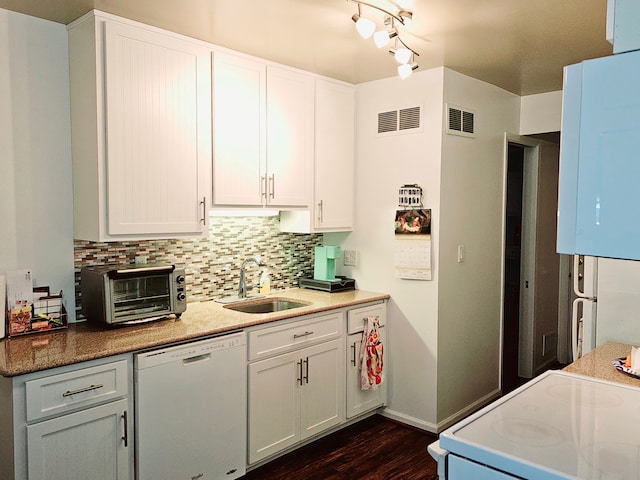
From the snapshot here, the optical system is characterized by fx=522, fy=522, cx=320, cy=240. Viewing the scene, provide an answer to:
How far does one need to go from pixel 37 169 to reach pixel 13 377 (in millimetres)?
1116

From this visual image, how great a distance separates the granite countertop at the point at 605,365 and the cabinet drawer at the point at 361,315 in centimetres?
151

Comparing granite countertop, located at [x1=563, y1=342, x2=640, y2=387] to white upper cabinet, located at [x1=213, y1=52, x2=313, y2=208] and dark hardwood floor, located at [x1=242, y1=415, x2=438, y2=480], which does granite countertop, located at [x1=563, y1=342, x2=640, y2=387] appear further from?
white upper cabinet, located at [x1=213, y1=52, x2=313, y2=208]

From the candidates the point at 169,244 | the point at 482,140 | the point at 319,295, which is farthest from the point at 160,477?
the point at 482,140

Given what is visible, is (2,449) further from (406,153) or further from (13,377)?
(406,153)

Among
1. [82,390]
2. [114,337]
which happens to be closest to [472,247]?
A: [114,337]

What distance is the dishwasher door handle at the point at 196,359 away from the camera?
253 cm

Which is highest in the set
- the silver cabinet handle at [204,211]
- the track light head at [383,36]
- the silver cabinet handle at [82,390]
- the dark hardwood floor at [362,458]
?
the track light head at [383,36]

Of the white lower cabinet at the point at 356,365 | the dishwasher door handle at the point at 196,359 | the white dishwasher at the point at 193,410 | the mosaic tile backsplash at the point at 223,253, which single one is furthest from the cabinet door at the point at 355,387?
the dishwasher door handle at the point at 196,359

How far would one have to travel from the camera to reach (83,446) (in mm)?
2186

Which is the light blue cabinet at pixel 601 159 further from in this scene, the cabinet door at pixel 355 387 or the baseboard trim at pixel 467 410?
the baseboard trim at pixel 467 410

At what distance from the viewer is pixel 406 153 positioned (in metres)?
3.60

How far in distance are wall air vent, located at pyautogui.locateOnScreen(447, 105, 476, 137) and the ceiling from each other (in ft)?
0.88

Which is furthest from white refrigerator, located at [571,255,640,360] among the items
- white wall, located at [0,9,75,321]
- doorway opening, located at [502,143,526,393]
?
doorway opening, located at [502,143,526,393]

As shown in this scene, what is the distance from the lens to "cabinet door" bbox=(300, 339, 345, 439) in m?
3.18
